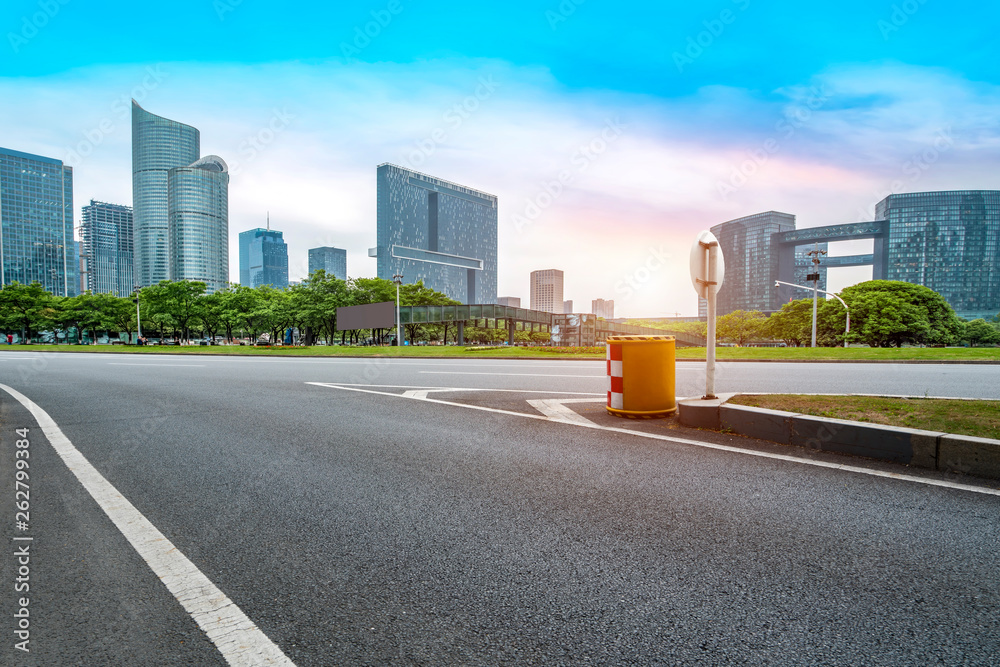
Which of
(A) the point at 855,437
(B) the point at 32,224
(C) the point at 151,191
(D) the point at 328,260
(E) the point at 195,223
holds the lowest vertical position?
(A) the point at 855,437

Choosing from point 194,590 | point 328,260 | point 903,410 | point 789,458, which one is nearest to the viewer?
point 194,590

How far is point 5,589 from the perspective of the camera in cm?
237

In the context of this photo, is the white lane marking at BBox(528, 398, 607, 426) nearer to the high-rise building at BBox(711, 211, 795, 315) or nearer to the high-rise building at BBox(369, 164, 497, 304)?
the high-rise building at BBox(369, 164, 497, 304)

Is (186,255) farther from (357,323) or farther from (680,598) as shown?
(680,598)

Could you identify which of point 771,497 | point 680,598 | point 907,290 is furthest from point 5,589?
point 907,290

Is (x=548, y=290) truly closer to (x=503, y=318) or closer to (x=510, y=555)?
(x=503, y=318)

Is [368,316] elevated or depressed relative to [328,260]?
depressed

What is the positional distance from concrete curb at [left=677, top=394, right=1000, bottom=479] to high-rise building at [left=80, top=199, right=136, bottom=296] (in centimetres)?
17711

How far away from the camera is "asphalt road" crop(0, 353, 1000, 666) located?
1.94 metres

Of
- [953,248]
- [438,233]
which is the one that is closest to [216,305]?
[438,233]

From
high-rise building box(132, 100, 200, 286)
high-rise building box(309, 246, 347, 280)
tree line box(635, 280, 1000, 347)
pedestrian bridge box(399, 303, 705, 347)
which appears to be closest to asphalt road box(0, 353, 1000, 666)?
pedestrian bridge box(399, 303, 705, 347)

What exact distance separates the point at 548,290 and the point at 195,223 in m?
106

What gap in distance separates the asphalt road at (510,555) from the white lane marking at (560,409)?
1135 millimetres

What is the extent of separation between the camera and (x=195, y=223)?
110625mm
